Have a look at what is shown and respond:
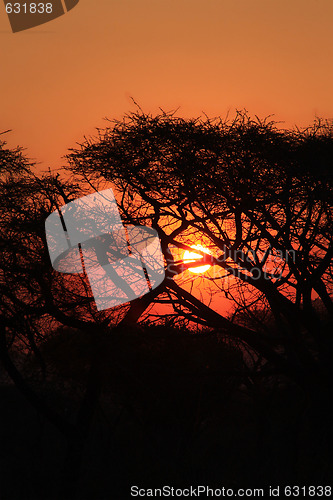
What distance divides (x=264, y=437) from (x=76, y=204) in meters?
18.4

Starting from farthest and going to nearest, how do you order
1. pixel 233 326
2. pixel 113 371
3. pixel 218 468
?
pixel 218 468, pixel 113 371, pixel 233 326

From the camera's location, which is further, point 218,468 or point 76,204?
point 218,468

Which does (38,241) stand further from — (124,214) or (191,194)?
(191,194)

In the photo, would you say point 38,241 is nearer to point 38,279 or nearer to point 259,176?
point 38,279

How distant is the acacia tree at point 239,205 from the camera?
12031 mm

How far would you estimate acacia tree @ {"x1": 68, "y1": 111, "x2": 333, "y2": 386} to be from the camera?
39.5ft

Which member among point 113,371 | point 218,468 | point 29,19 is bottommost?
point 218,468

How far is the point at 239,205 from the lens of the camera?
481 inches

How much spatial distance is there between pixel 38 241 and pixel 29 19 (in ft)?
15.9

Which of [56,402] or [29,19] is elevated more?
[29,19]

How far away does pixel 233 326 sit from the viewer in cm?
1208

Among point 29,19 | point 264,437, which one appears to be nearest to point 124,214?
point 29,19

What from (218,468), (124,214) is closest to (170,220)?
(124,214)

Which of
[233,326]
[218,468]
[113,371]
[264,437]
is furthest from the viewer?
[264,437]
